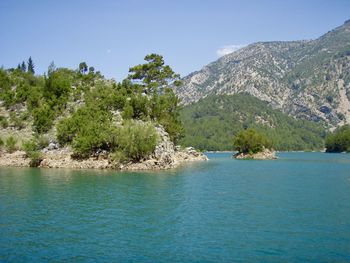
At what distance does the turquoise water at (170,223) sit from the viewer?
21188 millimetres

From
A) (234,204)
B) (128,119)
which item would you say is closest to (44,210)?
(234,204)

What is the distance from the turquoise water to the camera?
21.2 metres

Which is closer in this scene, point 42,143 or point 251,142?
point 42,143

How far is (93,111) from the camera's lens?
83.1 metres

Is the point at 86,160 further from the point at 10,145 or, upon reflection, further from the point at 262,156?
the point at 262,156

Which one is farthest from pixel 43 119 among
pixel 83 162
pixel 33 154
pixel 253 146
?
pixel 253 146

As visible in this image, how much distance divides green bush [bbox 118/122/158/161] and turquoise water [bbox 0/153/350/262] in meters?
24.6

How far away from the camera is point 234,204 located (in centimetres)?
3606

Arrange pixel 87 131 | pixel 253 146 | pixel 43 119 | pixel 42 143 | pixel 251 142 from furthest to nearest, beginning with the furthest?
1. pixel 253 146
2. pixel 251 142
3. pixel 43 119
4. pixel 42 143
5. pixel 87 131

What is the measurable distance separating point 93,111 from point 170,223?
194 feet

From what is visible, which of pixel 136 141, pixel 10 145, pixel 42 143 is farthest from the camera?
pixel 10 145

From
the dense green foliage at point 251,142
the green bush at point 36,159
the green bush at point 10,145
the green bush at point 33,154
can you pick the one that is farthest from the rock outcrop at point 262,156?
the green bush at point 10,145

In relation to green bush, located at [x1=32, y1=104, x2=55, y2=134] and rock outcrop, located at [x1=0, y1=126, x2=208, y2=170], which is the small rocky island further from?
green bush, located at [x1=32, y1=104, x2=55, y2=134]

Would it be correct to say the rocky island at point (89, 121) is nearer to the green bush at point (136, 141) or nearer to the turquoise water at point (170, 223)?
the green bush at point (136, 141)
